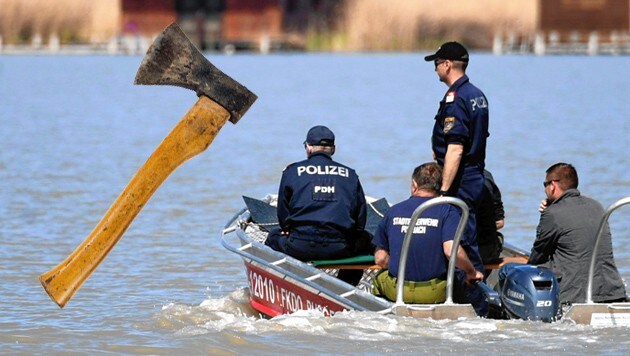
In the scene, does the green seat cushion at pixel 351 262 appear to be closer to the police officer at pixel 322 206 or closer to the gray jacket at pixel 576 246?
the police officer at pixel 322 206

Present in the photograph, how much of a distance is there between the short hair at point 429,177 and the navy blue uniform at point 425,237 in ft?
0.31

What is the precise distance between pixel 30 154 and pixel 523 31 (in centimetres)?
4937

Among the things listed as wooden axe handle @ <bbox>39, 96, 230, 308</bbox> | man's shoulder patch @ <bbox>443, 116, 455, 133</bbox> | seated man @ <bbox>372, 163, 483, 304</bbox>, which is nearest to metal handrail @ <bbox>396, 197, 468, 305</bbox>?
seated man @ <bbox>372, 163, 483, 304</bbox>

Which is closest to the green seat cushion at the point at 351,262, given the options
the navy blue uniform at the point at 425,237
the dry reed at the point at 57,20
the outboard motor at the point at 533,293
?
the navy blue uniform at the point at 425,237

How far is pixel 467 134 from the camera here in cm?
991

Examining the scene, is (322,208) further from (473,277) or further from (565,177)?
(565,177)

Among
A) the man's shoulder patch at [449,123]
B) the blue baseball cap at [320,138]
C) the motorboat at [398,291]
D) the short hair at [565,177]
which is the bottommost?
the motorboat at [398,291]

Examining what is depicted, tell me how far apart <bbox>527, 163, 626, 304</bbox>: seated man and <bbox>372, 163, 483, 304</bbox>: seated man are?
61 centimetres

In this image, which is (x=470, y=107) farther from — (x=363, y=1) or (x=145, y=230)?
(x=363, y=1)

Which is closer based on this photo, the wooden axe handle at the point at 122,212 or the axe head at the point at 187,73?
the wooden axe handle at the point at 122,212

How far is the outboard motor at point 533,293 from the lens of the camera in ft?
29.7

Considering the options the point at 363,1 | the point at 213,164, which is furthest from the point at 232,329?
the point at 363,1

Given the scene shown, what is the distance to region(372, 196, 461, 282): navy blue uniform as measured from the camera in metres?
9.19

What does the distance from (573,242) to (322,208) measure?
181 centimetres
